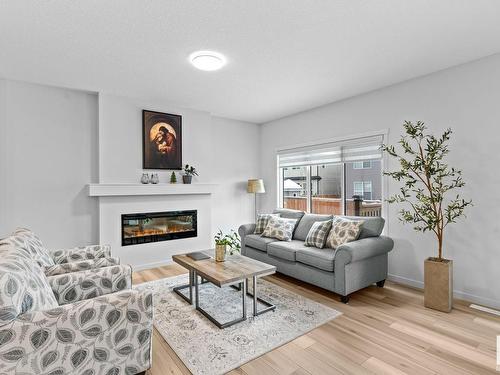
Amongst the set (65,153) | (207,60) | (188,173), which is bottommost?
(188,173)

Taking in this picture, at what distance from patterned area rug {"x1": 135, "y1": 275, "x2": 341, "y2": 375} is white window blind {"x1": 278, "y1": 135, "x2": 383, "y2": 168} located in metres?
2.27

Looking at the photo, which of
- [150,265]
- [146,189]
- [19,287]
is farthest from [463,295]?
[146,189]

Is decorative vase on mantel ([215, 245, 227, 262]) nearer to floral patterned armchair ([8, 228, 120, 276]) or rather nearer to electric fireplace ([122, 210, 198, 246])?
floral patterned armchair ([8, 228, 120, 276])

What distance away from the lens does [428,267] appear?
9.57 feet

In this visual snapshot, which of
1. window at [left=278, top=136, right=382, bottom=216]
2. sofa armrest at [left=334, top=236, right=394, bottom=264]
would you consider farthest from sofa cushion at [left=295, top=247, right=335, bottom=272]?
window at [left=278, top=136, right=382, bottom=216]

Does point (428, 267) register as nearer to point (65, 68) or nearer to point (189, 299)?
point (189, 299)

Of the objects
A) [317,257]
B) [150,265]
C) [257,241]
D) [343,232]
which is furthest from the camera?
[150,265]

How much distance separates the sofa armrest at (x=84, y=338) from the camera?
4.62 feet

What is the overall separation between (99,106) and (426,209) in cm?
446

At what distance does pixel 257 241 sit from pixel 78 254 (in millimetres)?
2264

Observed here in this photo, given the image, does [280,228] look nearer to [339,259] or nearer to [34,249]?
[339,259]

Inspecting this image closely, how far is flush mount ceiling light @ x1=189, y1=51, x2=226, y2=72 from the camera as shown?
2.80 m

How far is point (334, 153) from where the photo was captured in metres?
4.50

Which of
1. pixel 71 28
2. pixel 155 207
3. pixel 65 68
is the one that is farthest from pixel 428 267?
pixel 65 68
